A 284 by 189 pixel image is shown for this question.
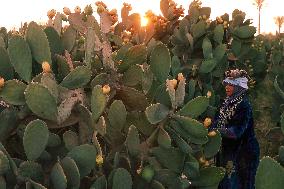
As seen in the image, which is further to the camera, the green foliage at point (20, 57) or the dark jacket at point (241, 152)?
the dark jacket at point (241, 152)

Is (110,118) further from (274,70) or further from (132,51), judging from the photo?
(274,70)

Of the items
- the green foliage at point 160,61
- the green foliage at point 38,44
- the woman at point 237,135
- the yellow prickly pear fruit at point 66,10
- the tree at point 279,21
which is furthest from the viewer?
the tree at point 279,21

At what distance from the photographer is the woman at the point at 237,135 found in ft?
13.7

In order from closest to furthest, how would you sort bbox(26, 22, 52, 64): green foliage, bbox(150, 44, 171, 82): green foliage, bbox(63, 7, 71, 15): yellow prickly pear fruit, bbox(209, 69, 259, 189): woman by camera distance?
bbox(26, 22, 52, 64): green foliage < bbox(150, 44, 171, 82): green foliage < bbox(63, 7, 71, 15): yellow prickly pear fruit < bbox(209, 69, 259, 189): woman

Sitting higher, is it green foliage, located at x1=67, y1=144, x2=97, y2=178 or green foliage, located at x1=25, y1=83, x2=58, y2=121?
green foliage, located at x1=25, y1=83, x2=58, y2=121

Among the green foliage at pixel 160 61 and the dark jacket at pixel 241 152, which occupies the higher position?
the green foliage at pixel 160 61

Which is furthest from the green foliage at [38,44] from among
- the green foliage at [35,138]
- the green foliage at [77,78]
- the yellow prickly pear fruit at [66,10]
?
the yellow prickly pear fruit at [66,10]

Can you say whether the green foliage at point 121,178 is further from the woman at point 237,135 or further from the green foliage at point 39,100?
the woman at point 237,135

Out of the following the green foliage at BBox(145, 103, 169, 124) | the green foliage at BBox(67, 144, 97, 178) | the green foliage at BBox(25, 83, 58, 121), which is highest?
the green foliage at BBox(25, 83, 58, 121)

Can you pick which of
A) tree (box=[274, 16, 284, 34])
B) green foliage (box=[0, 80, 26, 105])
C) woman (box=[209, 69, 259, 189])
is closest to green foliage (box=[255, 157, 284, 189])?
green foliage (box=[0, 80, 26, 105])

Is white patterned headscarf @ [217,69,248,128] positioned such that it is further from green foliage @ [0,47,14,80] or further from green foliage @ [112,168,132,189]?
green foliage @ [0,47,14,80]

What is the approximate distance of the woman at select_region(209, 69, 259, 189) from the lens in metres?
4.16

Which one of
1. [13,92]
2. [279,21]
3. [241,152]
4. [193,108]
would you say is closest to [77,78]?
[13,92]

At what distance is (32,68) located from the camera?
7.16 feet
